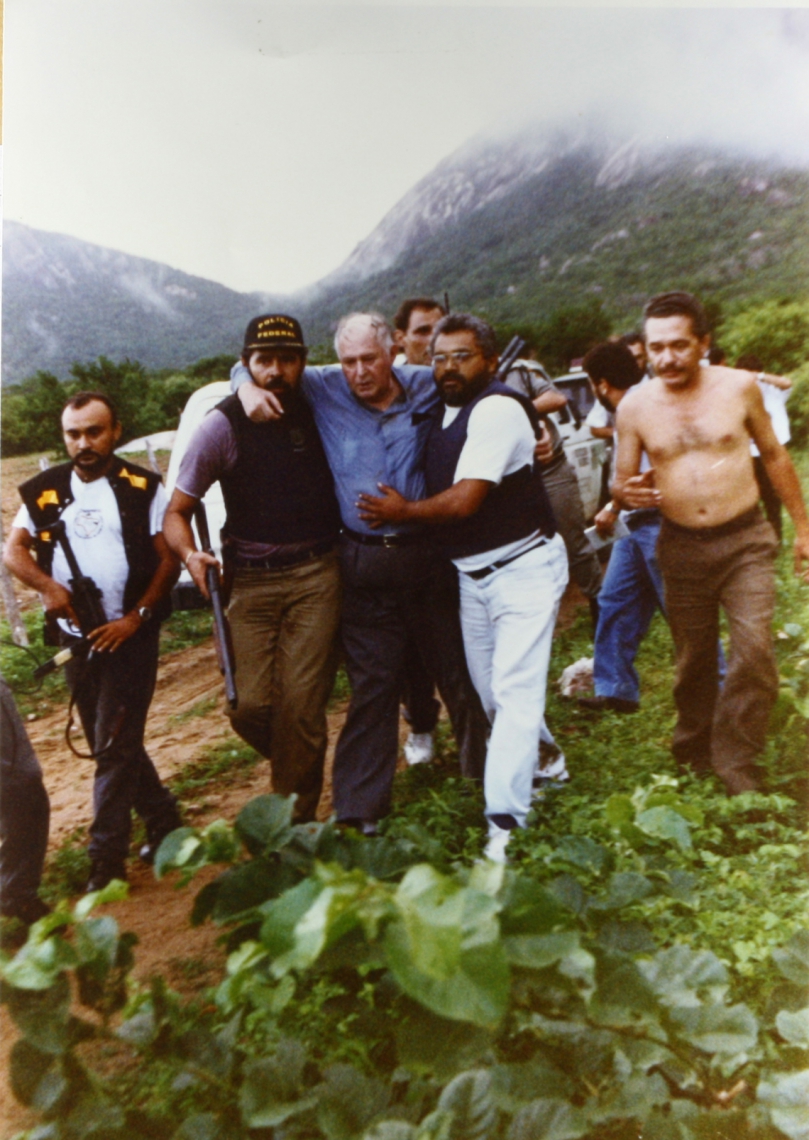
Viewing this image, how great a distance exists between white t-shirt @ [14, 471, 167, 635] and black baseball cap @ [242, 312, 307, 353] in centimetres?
57

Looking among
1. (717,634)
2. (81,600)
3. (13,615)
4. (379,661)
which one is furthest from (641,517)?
(13,615)

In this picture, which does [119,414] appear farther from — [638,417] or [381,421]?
[638,417]

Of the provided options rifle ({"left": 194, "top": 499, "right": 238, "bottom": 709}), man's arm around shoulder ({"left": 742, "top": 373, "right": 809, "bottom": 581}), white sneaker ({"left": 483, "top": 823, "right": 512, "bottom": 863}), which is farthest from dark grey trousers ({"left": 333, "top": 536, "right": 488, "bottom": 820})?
man's arm around shoulder ({"left": 742, "top": 373, "right": 809, "bottom": 581})

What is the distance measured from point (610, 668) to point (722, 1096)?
1135 millimetres

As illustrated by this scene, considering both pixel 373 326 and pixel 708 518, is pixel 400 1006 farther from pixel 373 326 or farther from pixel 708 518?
pixel 373 326

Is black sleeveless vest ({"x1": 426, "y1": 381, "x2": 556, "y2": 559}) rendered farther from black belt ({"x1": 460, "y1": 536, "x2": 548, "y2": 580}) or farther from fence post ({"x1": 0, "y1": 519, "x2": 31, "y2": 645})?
fence post ({"x1": 0, "y1": 519, "x2": 31, "y2": 645})

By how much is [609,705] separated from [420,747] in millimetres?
628

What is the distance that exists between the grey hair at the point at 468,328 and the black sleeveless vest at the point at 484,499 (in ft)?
0.39

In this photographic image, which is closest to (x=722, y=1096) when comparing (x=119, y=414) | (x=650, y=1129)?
(x=650, y=1129)

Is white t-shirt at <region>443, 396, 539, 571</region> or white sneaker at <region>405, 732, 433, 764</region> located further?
white sneaker at <region>405, 732, 433, 764</region>

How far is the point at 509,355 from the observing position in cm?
267

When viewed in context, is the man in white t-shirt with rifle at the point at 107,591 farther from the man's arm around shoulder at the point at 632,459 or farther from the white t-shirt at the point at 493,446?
the man's arm around shoulder at the point at 632,459

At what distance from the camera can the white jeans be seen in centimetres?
248

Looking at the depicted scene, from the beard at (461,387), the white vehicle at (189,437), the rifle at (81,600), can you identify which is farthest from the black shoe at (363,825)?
the beard at (461,387)
